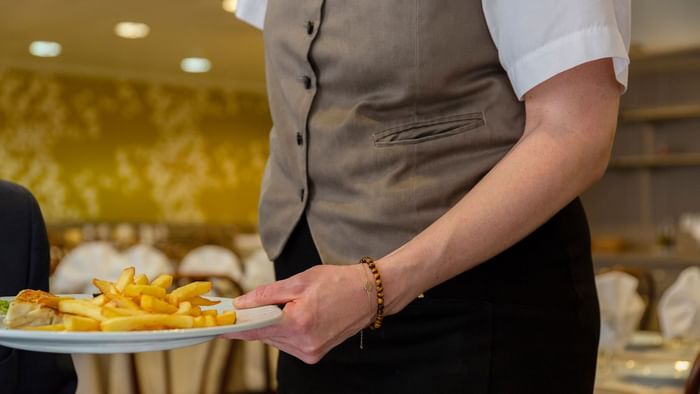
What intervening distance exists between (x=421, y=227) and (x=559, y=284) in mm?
174

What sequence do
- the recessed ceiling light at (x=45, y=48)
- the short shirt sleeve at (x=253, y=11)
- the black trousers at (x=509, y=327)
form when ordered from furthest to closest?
1. the recessed ceiling light at (x=45, y=48)
2. the short shirt sleeve at (x=253, y=11)
3. the black trousers at (x=509, y=327)

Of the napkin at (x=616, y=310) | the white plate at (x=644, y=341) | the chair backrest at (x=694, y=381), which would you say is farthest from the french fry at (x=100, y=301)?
the white plate at (x=644, y=341)

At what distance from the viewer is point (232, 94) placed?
43.9ft

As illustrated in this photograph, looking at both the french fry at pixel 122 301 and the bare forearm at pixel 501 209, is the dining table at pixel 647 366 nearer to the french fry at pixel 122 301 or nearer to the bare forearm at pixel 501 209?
the bare forearm at pixel 501 209

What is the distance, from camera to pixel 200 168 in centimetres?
1323

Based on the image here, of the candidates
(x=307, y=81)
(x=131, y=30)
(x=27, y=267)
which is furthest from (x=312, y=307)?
(x=131, y=30)

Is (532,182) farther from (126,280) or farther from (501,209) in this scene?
(126,280)

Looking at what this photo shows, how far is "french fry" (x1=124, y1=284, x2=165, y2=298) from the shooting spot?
0.96 m

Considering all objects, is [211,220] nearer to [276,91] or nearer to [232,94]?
[232,94]

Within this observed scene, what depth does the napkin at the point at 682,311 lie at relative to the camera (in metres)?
3.09

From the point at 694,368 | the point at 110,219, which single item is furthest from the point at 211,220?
the point at 694,368

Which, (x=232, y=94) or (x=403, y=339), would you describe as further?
(x=232, y=94)

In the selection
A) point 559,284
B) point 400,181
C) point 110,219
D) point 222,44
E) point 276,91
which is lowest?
point 559,284

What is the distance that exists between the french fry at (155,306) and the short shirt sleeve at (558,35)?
18.2 inches
